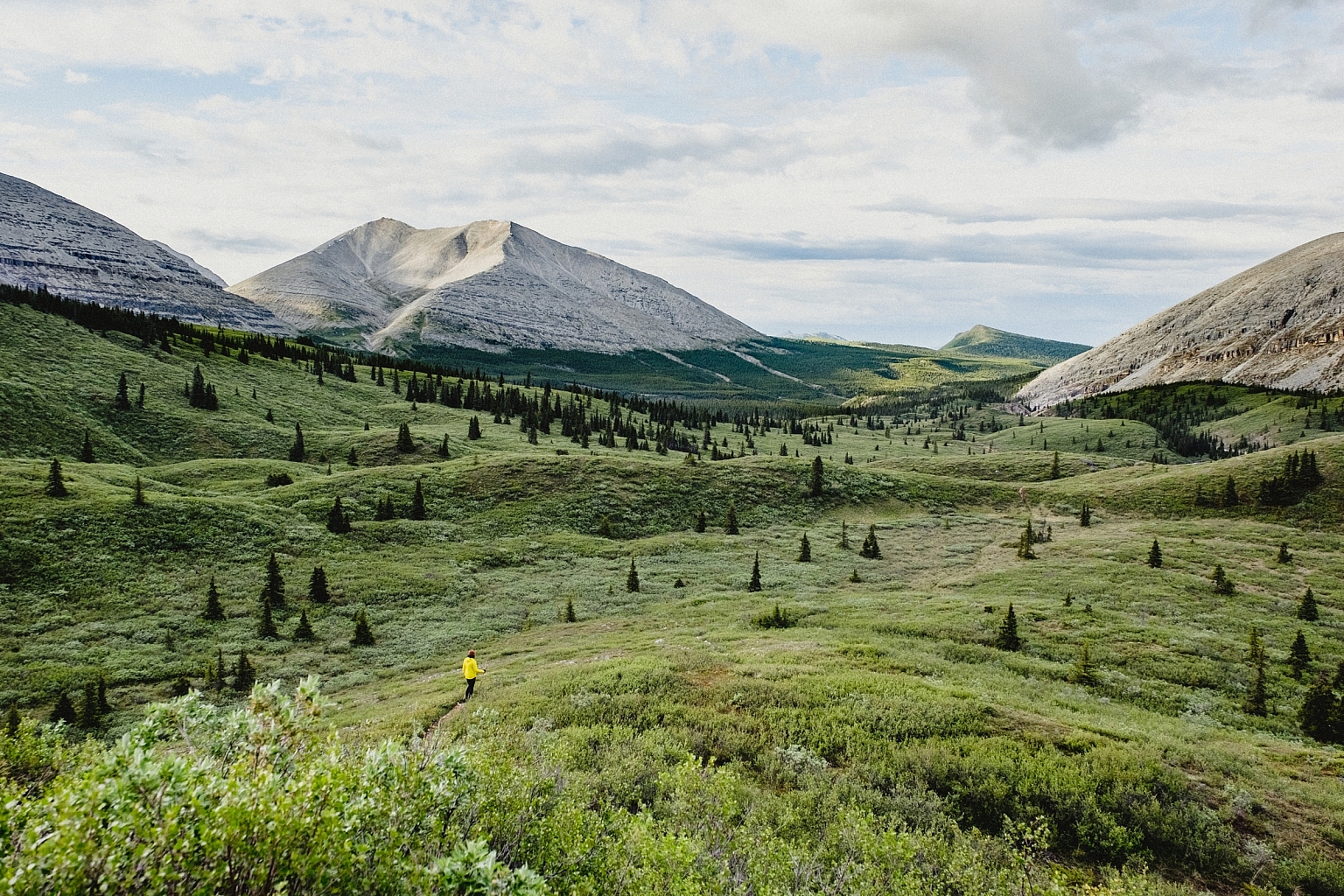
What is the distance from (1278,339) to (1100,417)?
73527mm

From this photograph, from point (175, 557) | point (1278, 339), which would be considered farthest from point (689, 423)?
point (1278, 339)

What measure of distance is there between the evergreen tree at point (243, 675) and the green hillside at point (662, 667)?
1046mm

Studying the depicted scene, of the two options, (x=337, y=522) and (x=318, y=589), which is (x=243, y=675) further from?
(x=337, y=522)

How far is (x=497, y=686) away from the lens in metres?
21.9

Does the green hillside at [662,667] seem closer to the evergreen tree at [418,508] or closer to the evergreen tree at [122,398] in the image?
the evergreen tree at [418,508]

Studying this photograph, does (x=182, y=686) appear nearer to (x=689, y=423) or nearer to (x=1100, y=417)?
(x=689, y=423)

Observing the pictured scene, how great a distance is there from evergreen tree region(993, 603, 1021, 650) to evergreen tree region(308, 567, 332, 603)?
1565 inches

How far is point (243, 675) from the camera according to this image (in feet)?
86.1

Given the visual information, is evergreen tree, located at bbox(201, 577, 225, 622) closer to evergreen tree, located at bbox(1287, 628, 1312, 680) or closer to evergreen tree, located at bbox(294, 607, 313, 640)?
evergreen tree, located at bbox(294, 607, 313, 640)

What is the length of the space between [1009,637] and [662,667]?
58.6 ft

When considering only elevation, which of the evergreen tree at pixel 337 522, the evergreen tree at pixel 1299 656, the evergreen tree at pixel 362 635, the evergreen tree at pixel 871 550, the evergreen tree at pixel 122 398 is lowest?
the evergreen tree at pixel 362 635

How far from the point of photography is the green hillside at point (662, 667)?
777cm

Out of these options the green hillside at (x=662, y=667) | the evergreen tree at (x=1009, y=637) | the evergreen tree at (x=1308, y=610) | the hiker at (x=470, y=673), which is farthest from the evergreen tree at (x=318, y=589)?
the evergreen tree at (x=1308, y=610)

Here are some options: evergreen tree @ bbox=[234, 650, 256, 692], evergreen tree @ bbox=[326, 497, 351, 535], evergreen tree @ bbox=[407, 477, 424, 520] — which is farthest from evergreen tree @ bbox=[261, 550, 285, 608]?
evergreen tree @ bbox=[407, 477, 424, 520]
